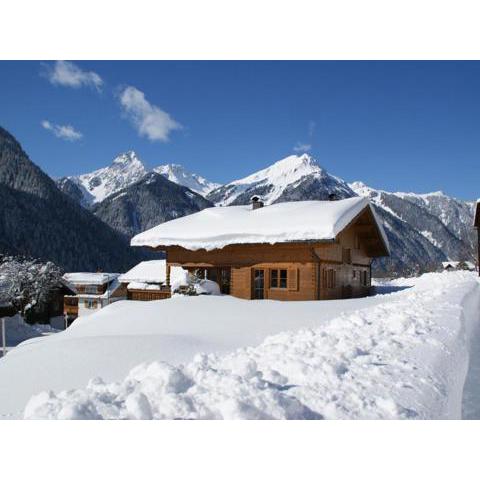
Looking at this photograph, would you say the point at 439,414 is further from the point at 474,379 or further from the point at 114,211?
the point at 114,211

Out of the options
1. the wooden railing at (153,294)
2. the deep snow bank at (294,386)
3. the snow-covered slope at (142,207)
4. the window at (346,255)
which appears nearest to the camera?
the deep snow bank at (294,386)

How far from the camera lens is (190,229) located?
20.2 meters

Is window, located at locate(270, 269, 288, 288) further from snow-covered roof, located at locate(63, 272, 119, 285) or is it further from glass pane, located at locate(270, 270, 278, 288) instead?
snow-covered roof, located at locate(63, 272, 119, 285)

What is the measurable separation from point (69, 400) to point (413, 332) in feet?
17.9

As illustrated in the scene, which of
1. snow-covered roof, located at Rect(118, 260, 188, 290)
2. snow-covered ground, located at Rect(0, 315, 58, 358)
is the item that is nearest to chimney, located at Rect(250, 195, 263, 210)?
snow-covered roof, located at Rect(118, 260, 188, 290)

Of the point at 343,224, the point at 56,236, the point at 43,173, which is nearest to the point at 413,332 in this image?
the point at 343,224

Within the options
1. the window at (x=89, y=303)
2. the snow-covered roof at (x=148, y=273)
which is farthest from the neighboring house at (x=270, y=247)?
the window at (x=89, y=303)

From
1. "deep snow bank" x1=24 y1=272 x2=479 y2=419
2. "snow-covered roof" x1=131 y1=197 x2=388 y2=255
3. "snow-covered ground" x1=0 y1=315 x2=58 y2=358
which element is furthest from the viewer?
"snow-covered ground" x1=0 y1=315 x2=58 y2=358

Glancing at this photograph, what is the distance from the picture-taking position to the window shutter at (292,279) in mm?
18391

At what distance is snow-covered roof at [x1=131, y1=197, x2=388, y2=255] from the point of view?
17.3 meters

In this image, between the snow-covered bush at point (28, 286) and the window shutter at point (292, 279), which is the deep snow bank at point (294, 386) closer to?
the window shutter at point (292, 279)

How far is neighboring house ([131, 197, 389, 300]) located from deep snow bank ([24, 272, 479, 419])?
1094 centimetres

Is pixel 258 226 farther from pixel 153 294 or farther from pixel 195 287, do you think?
pixel 153 294

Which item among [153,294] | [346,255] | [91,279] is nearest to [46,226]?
[91,279]
